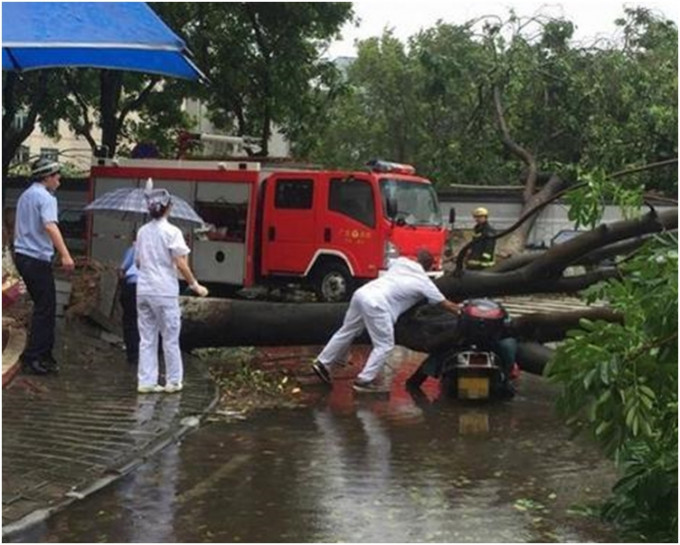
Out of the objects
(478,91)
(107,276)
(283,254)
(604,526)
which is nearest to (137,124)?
(478,91)

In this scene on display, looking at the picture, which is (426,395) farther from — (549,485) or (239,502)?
(239,502)

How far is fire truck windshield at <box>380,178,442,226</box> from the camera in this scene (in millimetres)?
17391

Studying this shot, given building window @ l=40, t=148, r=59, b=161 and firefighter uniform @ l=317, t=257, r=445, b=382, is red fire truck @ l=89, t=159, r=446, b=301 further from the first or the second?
firefighter uniform @ l=317, t=257, r=445, b=382

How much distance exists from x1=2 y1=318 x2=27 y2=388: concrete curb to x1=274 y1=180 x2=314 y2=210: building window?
317 inches

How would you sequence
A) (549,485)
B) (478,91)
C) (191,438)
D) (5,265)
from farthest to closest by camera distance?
(478,91) → (5,265) → (191,438) → (549,485)

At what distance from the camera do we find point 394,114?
1398 inches

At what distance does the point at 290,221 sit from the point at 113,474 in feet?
39.0

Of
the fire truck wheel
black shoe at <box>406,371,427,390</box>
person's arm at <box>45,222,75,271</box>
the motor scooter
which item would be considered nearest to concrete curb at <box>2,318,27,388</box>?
person's arm at <box>45,222,75,271</box>

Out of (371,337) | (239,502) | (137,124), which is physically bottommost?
(239,502)

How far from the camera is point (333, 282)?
17.6m

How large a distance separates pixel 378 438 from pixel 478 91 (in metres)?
20.2

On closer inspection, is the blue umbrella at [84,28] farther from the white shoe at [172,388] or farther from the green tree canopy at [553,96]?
the green tree canopy at [553,96]

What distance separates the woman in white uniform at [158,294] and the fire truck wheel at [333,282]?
28.8 ft

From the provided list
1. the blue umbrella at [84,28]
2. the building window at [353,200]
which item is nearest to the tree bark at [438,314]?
the blue umbrella at [84,28]
